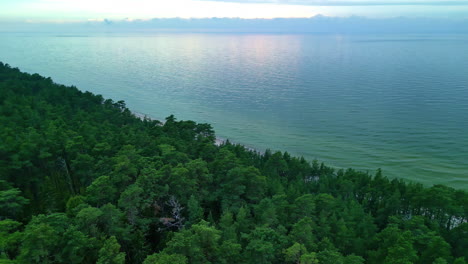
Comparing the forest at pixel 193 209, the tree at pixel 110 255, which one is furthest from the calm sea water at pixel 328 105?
the tree at pixel 110 255

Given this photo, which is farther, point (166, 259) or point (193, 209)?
point (193, 209)

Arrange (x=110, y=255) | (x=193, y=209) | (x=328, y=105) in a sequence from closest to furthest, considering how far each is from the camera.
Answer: (x=110, y=255) < (x=193, y=209) < (x=328, y=105)

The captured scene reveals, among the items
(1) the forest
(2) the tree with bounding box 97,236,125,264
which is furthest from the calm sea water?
(2) the tree with bounding box 97,236,125,264

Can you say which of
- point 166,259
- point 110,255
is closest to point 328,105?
point 166,259

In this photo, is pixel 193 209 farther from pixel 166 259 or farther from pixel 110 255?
pixel 110 255

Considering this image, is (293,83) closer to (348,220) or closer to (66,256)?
(348,220)

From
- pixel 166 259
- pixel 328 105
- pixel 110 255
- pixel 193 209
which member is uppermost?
pixel 328 105

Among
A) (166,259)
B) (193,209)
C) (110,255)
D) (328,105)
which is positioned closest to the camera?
(166,259)

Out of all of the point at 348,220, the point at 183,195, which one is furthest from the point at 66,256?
the point at 348,220

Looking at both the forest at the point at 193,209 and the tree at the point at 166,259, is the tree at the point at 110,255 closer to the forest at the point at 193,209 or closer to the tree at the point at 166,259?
the forest at the point at 193,209

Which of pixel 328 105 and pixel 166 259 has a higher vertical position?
pixel 328 105
